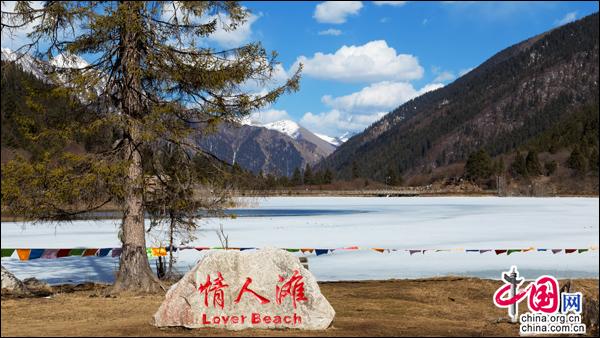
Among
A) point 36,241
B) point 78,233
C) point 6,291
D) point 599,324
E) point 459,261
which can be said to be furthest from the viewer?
point 78,233

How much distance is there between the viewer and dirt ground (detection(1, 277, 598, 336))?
9758 mm

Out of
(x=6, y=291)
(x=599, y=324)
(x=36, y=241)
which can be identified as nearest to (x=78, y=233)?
(x=36, y=241)

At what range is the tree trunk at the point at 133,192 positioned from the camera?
14.0 meters

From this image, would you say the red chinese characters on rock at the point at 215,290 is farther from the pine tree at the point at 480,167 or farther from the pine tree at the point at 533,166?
the pine tree at the point at 533,166

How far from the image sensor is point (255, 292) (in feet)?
33.1

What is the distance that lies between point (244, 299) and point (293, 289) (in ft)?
2.54

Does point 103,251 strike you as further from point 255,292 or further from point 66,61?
point 255,292

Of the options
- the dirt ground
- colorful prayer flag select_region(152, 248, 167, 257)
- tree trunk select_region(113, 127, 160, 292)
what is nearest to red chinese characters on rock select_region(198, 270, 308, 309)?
the dirt ground

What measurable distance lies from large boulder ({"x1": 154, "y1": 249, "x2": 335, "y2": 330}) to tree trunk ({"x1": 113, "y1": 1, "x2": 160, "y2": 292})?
4306 mm

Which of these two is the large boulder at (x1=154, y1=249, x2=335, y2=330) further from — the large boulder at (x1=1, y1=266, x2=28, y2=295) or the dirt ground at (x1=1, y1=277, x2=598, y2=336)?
the large boulder at (x1=1, y1=266, x2=28, y2=295)

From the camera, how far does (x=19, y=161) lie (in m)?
13.5

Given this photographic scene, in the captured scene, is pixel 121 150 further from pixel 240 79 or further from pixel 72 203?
pixel 240 79

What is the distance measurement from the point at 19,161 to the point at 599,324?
11210mm
